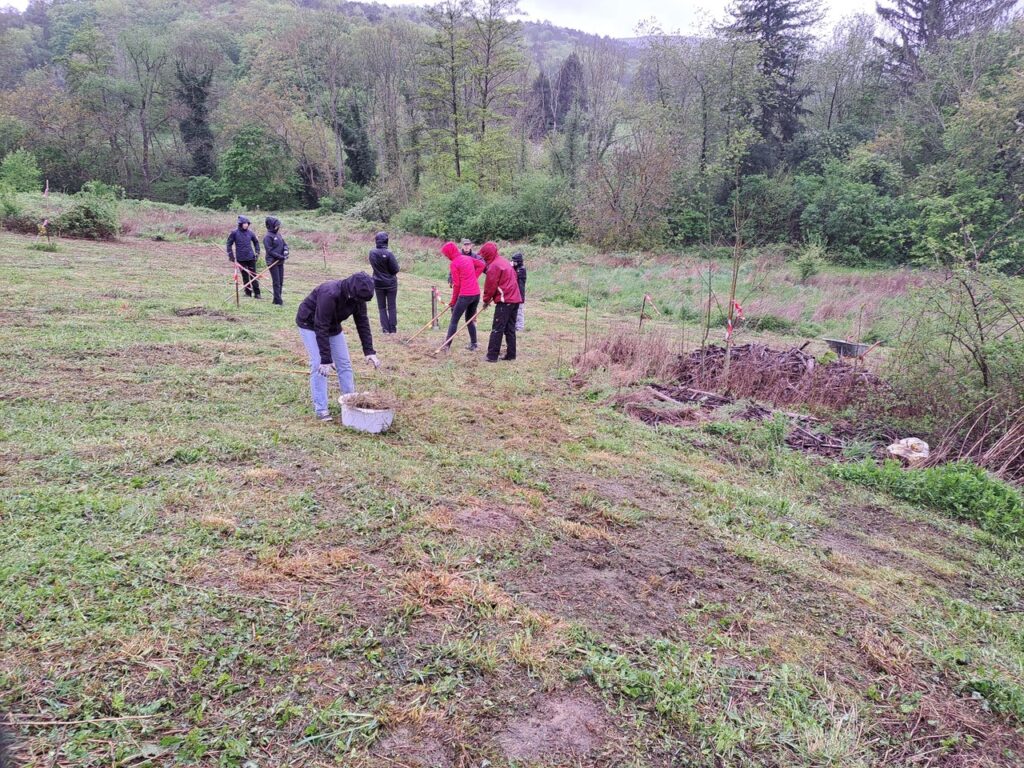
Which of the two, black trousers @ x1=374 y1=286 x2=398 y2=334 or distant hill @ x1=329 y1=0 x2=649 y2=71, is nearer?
black trousers @ x1=374 y1=286 x2=398 y2=334

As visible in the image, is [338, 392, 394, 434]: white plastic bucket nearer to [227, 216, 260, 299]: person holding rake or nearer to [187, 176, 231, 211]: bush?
[227, 216, 260, 299]: person holding rake

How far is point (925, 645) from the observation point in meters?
3.03

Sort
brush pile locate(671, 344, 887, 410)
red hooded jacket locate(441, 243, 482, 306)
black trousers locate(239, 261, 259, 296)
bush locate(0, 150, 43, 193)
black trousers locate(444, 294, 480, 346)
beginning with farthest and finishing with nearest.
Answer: bush locate(0, 150, 43, 193), black trousers locate(239, 261, 259, 296), black trousers locate(444, 294, 480, 346), red hooded jacket locate(441, 243, 482, 306), brush pile locate(671, 344, 887, 410)

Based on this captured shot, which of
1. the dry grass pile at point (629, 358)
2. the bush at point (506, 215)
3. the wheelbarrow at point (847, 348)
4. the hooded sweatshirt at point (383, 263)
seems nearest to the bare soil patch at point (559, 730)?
the dry grass pile at point (629, 358)

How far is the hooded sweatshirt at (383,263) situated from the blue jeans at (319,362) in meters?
3.50

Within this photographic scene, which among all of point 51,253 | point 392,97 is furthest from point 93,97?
point 51,253

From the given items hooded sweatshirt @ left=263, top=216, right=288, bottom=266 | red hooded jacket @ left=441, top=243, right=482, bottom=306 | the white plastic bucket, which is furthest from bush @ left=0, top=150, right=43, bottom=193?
the white plastic bucket

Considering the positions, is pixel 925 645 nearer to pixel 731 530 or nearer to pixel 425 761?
pixel 731 530

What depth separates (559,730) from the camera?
7.73 ft

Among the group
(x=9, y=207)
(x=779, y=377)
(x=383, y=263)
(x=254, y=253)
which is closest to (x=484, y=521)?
(x=779, y=377)

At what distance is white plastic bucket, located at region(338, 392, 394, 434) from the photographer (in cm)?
523

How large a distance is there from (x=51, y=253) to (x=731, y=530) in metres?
16.9

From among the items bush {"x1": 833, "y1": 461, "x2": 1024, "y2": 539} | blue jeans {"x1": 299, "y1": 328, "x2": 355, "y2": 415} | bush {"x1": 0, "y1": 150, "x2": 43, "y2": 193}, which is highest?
bush {"x1": 0, "y1": 150, "x2": 43, "y2": 193}

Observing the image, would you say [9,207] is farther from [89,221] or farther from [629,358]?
[629,358]
